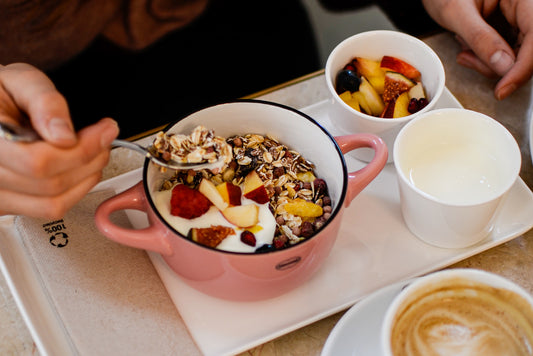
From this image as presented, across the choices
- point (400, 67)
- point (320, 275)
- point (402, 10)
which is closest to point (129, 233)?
point (320, 275)

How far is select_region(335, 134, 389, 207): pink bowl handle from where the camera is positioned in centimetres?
90

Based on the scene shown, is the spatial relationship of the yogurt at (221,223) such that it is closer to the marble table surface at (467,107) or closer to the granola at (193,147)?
the granola at (193,147)

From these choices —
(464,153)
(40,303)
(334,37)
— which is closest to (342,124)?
(464,153)

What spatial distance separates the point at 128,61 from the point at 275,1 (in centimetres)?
35

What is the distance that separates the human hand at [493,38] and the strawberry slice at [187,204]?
0.66 m

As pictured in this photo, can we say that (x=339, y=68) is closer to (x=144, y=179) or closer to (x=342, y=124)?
(x=342, y=124)

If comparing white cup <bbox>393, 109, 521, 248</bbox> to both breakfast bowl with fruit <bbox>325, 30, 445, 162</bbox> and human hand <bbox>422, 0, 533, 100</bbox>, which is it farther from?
human hand <bbox>422, 0, 533, 100</bbox>

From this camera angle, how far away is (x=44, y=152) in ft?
2.45

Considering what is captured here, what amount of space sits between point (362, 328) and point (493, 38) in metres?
0.66

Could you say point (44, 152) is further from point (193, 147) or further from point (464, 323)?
point (464, 323)

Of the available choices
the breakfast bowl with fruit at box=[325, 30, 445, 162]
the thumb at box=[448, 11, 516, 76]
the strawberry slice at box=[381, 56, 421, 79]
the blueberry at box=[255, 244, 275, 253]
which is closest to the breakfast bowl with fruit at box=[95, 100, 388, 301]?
the blueberry at box=[255, 244, 275, 253]

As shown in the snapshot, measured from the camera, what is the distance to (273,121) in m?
0.99

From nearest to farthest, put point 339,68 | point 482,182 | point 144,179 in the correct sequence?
point 144,179 < point 482,182 < point 339,68

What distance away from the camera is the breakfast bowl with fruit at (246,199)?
83 cm
